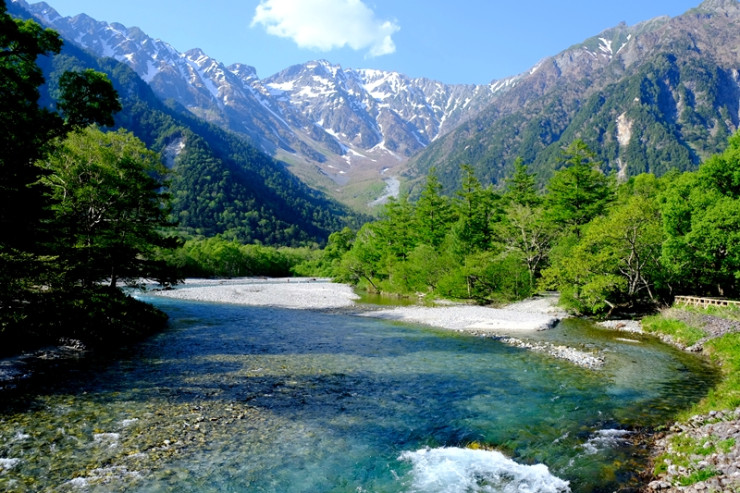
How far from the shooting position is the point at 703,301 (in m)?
30.6

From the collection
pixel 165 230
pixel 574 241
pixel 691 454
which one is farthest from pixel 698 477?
pixel 165 230

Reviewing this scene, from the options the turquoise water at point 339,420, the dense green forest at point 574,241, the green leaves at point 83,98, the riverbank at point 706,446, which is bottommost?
the turquoise water at point 339,420

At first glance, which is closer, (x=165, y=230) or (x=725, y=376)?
(x=725, y=376)

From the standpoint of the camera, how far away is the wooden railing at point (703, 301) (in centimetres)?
2803

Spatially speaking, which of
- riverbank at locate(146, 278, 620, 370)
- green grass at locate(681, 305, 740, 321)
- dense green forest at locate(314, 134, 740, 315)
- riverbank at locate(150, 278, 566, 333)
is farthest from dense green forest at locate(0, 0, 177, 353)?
green grass at locate(681, 305, 740, 321)

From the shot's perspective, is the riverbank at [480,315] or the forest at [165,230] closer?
the forest at [165,230]

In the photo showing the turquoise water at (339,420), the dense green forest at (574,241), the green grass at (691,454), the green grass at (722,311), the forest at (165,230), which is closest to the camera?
the green grass at (691,454)

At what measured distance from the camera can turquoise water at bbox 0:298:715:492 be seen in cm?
967

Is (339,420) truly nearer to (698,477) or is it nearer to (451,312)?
(698,477)

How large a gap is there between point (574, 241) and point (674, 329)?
1871cm

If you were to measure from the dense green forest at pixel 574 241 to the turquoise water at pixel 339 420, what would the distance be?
13.4 m

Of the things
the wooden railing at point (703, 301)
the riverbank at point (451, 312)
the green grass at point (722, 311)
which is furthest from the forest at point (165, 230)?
the green grass at point (722, 311)

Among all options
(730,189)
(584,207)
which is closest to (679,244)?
(730,189)

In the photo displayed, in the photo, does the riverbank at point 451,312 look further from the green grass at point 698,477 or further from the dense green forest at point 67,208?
the green grass at point 698,477
